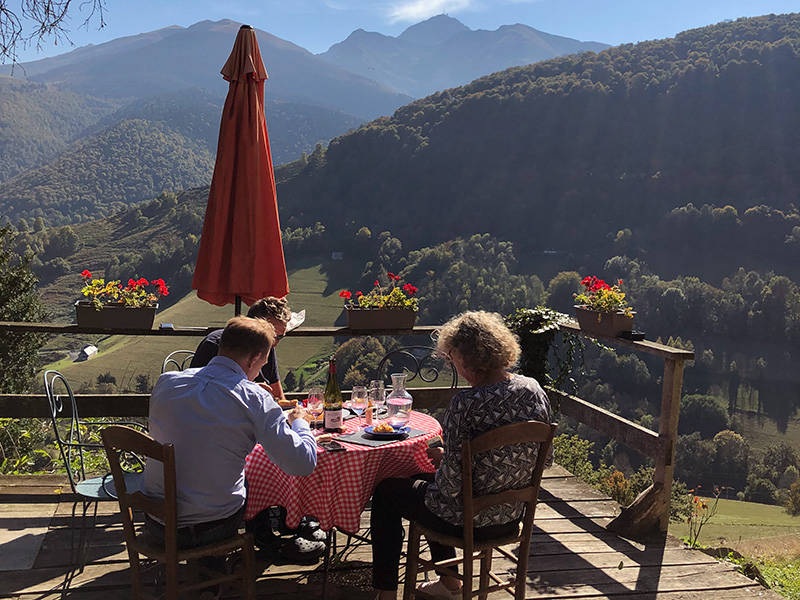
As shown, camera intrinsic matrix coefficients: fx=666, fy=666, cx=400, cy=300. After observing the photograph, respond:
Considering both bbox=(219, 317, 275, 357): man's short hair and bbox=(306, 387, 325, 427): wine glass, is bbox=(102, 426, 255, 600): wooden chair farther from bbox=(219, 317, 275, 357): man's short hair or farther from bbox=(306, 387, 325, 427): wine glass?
bbox=(306, 387, 325, 427): wine glass

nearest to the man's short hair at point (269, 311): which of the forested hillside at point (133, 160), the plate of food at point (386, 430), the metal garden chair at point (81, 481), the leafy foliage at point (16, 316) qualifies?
the plate of food at point (386, 430)

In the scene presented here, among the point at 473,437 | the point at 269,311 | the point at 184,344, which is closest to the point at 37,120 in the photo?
the point at 184,344

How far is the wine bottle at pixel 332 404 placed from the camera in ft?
8.53

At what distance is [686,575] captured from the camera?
2.93 m

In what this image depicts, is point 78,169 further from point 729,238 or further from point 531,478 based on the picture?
point 531,478

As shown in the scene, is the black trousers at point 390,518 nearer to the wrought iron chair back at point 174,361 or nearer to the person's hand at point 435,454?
the person's hand at point 435,454

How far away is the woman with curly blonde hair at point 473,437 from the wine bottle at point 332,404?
364 mm

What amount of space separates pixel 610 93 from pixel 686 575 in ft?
279

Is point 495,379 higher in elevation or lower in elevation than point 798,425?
higher

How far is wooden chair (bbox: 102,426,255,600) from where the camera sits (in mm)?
1915

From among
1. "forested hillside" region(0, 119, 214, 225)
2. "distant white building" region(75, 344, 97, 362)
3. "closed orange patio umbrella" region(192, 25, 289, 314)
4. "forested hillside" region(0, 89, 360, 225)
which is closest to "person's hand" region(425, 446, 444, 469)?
"closed orange patio umbrella" region(192, 25, 289, 314)

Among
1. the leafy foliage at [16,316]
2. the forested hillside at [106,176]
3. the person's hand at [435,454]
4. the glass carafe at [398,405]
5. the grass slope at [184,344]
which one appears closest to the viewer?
the person's hand at [435,454]

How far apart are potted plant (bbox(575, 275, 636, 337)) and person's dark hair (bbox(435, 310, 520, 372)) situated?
1.64 meters

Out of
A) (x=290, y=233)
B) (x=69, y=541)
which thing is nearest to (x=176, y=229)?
(x=290, y=233)
